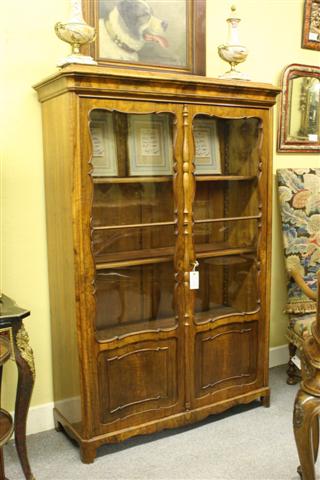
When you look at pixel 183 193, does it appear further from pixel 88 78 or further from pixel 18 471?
pixel 18 471

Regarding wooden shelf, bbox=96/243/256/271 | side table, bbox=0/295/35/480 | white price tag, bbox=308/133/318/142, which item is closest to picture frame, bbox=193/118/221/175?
wooden shelf, bbox=96/243/256/271

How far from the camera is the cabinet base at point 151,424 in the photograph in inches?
92.2

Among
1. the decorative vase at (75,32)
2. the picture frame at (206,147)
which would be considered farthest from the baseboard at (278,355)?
the decorative vase at (75,32)

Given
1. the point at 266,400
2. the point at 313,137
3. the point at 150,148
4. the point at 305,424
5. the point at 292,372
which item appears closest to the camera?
the point at 305,424

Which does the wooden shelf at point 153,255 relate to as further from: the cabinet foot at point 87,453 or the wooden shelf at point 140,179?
the cabinet foot at point 87,453

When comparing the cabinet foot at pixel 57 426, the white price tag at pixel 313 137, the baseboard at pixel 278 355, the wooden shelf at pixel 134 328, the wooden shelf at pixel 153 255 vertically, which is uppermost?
the white price tag at pixel 313 137

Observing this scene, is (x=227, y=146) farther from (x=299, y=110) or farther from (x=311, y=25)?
(x=311, y=25)

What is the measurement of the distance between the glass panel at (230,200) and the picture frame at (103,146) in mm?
553

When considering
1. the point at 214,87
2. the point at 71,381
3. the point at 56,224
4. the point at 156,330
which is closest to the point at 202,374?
the point at 156,330

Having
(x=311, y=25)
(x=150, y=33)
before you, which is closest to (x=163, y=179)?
(x=150, y=33)

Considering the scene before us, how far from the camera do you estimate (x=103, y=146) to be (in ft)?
7.68

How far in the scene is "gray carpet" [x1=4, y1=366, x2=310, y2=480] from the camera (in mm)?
2248

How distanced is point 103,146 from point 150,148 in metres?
0.25

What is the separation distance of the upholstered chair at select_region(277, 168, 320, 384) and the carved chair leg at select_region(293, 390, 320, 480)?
1177 mm
